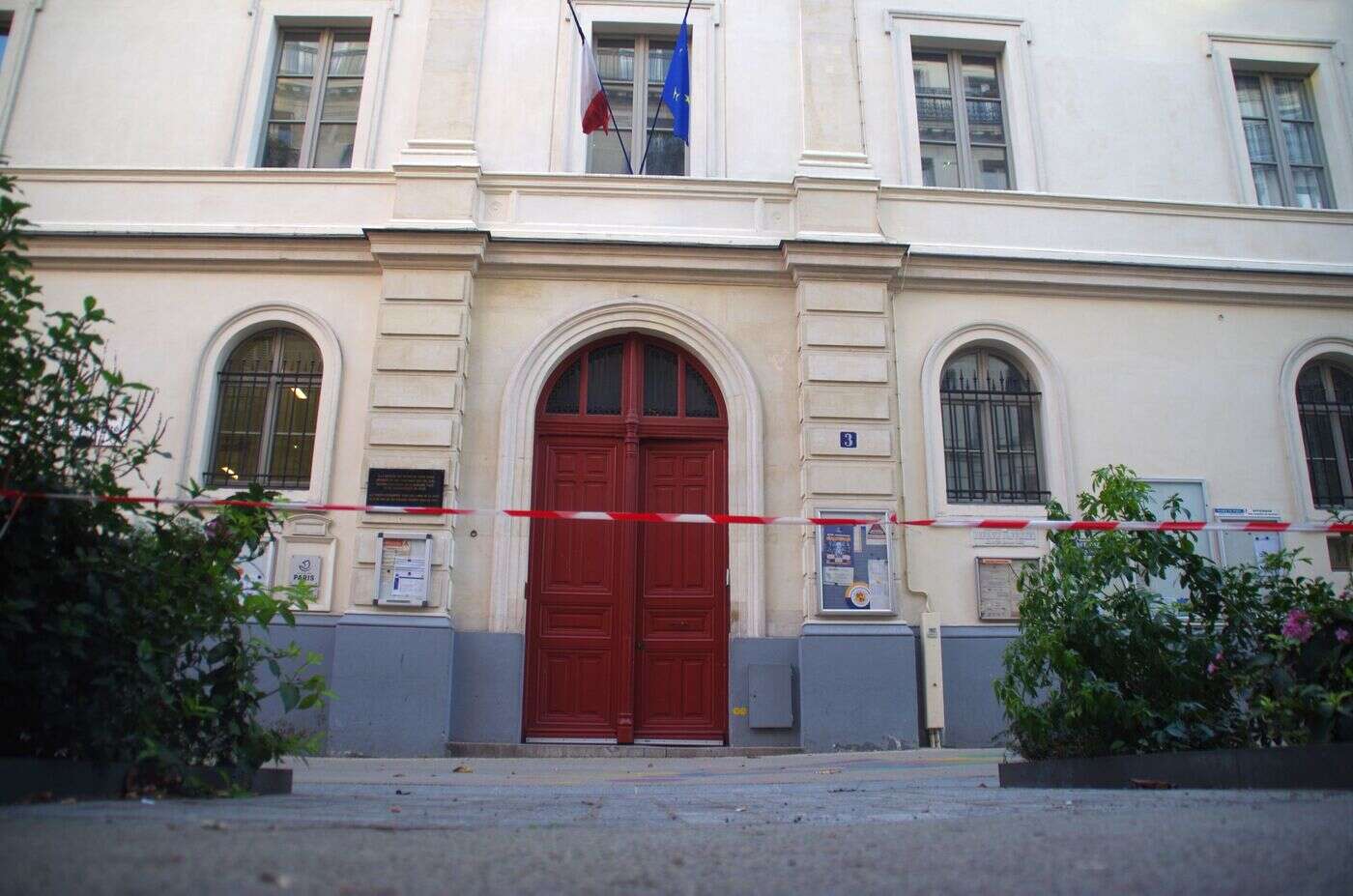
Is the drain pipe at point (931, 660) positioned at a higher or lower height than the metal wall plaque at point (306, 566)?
lower

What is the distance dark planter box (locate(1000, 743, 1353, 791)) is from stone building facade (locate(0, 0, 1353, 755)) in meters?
3.63

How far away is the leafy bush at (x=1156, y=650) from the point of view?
487 centimetres

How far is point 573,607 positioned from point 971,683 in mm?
4021

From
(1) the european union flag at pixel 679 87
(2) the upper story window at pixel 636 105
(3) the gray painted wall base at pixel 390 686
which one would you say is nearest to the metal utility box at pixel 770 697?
(3) the gray painted wall base at pixel 390 686

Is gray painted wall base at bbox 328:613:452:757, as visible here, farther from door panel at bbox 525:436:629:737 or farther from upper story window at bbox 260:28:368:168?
upper story window at bbox 260:28:368:168

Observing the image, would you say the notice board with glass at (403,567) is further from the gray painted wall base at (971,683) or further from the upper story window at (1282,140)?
the upper story window at (1282,140)

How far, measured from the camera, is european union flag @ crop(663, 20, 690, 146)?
1090cm

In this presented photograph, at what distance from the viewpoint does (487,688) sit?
9266mm

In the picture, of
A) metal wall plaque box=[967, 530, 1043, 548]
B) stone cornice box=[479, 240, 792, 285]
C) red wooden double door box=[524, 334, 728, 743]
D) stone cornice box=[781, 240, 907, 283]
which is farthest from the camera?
stone cornice box=[479, 240, 792, 285]

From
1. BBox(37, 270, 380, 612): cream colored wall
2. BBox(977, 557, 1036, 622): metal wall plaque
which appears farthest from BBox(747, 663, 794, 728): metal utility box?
BBox(37, 270, 380, 612): cream colored wall

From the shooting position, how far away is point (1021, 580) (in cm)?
621

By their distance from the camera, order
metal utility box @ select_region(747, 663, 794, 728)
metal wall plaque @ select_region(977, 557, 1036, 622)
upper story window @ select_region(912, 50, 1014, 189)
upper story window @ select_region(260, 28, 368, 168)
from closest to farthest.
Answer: metal utility box @ select_region(747, 663, 794, 728)
metal wall plaque @ select_region(977, 557, 1036, 622)
upper story window @ select_region(260, 28, 368, 168)
upper story window @ select_region(912, 50, 1014, 189)

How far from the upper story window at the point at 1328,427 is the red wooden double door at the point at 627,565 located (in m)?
6.71

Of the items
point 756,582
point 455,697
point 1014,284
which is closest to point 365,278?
point 455,697
